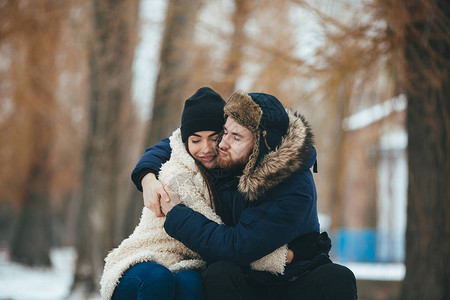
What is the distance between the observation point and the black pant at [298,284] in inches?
84.5

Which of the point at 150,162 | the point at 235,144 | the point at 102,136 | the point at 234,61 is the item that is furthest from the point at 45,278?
the point at 235,144

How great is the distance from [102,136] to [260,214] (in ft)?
19.3

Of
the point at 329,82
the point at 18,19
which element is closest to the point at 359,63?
the point at 329,82

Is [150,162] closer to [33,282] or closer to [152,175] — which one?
[152,175]

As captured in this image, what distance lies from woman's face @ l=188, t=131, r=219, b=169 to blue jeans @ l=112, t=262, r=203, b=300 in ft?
1.92

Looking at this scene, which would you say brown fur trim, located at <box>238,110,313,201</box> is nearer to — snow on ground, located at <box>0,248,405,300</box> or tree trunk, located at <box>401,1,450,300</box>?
tree trunk, located at <box>401,1,450,300</box>

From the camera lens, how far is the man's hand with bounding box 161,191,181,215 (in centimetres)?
238

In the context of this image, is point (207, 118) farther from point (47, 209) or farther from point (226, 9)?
point (47, 209)

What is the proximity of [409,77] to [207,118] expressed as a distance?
118 inches

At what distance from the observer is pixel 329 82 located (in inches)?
205

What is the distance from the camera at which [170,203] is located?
7.81 feet

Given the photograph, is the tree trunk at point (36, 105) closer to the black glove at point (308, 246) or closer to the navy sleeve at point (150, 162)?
the navy sleeve at point (150, 162)

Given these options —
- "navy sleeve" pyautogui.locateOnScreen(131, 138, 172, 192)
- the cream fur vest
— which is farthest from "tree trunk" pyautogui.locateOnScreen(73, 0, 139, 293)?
the cream fur vest

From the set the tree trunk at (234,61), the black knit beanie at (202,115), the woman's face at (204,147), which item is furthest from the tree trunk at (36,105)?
the woman's face at (204,147)
